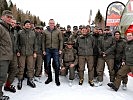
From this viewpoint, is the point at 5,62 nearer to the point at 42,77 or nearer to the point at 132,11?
the point at 42,77

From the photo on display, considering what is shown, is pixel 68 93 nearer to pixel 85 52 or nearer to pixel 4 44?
pixel 85 52

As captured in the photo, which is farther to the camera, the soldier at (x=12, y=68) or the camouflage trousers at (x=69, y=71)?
the camouflage trousers at (x=69, y=71)

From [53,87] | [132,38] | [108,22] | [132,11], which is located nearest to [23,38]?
[53,87]

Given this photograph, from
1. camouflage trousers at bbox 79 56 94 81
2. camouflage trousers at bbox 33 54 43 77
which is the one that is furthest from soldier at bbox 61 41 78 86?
camouflage trousers at bbox 33 54 43 77

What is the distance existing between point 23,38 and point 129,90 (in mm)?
3518

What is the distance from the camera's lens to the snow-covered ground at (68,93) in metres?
6.30

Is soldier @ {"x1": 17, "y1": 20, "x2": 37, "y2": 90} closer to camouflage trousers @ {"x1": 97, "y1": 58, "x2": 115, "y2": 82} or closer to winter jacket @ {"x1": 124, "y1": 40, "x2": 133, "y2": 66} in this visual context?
camouflage trousers @ {"x1": 97, "y1": 58, "x2": 115, "y2": 82}

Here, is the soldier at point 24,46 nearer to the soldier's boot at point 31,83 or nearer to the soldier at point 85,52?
the soldier's boot at point 31,83

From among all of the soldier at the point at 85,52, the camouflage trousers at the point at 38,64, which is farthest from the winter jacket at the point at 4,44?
the soldier at the point at 85,52

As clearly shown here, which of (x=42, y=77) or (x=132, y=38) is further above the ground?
(x=132, y=38)

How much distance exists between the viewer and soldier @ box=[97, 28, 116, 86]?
761 cm

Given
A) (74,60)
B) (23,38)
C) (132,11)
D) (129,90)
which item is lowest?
(129,90)

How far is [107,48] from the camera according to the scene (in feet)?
25.2

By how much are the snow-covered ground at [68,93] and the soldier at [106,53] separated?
44cm
